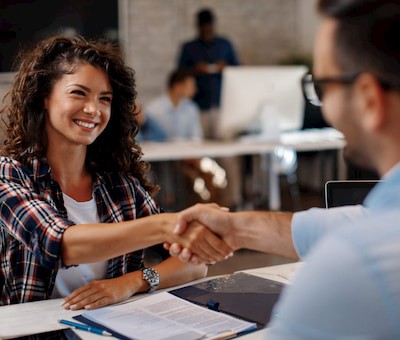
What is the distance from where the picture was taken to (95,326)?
145cm

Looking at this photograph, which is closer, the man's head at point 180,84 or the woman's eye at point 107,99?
the woman's eye at point 107,99

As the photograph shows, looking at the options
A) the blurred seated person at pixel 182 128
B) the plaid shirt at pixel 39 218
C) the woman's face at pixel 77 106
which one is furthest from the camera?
the blurred seated person at pixel 182 128

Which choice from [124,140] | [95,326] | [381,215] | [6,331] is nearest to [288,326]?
[381,215]

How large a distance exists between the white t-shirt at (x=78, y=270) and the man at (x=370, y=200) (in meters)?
1.08

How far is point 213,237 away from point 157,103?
167 inches

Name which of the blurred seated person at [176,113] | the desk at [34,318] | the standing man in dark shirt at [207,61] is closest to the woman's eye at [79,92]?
the desk at [34,318]

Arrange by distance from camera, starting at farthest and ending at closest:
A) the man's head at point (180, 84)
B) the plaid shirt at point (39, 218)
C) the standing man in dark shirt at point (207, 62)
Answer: the standing man in dark shirt at point (207, 62)
the man's head at point (180, 84)
the plaid shirt at point (39, 218)

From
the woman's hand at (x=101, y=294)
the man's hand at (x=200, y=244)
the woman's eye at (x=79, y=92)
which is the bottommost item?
the woman's hand at (x=101, y=294)

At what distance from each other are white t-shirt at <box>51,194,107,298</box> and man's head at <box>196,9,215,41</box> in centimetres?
503

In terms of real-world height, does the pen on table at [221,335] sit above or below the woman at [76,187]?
below

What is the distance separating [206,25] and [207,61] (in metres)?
0.35

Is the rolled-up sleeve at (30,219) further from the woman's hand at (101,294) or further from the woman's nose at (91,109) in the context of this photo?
the woman's nose at (91,109)

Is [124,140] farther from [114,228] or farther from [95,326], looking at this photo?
[95,326]

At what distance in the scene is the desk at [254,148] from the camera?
4957mm
